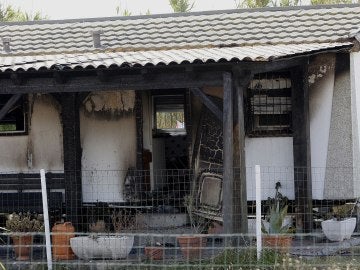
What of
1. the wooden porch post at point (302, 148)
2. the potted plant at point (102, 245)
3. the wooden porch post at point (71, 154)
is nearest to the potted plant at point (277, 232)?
the wooden porch post at point (302, 148)

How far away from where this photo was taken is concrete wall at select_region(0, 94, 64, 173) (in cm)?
1406

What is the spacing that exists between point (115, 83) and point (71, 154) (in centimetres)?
269

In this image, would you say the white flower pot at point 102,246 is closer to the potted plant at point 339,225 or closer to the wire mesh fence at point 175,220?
the wire mesh fence at point 175,220

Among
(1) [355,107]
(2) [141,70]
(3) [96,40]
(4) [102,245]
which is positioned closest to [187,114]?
(3) [96,40]

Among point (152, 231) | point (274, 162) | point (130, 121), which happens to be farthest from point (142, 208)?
point (274, 162)

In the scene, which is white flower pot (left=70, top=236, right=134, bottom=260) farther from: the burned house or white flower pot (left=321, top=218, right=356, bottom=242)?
white flower pot (left=321, top=218, right=356, bottom=242)

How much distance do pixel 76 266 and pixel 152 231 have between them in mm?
2678

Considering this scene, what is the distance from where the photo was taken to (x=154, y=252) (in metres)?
11.0

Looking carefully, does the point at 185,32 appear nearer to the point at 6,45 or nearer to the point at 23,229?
the point at 6,45

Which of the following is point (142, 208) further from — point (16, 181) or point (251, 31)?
point (251, 31)

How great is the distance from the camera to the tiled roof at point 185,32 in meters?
13.6

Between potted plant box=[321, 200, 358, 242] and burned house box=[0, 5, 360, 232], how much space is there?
531mm

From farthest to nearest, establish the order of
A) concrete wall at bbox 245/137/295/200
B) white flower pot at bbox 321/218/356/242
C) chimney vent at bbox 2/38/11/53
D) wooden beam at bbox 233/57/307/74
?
chimney vent at bbox 2/38/11/53 < concrete wall at bbox 245/137/295/200 < white flower pot at bbox 321/218/356/242 < wooden beam at bbox 233/57/307/74

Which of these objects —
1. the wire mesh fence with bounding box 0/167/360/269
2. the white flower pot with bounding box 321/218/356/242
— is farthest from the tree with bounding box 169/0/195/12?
the white flower pot with bounding box 321/218/356/242
